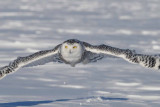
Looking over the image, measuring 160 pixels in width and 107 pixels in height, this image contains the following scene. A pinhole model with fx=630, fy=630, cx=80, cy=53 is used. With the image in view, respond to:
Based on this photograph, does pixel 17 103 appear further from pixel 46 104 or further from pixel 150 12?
pixel 150 12

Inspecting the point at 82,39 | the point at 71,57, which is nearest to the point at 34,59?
the point at 71,57

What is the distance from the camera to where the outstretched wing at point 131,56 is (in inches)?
583

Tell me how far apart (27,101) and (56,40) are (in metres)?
12.9

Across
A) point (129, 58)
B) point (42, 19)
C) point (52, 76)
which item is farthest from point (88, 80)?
point (42, 19)

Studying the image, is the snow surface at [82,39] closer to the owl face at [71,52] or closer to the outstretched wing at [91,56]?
the outstretched wing at [91,56]

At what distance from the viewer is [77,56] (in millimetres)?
15430

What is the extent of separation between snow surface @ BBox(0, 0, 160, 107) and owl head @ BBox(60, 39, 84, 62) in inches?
35.0

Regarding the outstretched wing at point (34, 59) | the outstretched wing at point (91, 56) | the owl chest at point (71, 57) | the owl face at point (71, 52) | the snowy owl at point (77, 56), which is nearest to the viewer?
the snowy owl at point (77, 56)

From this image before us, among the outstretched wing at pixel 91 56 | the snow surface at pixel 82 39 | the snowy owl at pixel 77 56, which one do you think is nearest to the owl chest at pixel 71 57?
the snowy owl at pixel 77 56

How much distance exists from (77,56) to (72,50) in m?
0.33

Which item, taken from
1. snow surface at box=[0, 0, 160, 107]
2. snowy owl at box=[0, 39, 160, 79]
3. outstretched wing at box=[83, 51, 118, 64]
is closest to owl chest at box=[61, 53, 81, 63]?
snowy owl at box=[0, 39, 160, 79]

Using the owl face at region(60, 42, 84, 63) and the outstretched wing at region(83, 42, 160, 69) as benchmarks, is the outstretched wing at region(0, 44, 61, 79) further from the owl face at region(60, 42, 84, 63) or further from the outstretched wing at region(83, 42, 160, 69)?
the outstretched wing at region(83, 42, 160, 69)

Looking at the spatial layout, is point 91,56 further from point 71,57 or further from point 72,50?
point 72,50

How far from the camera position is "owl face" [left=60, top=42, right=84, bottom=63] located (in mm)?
15069
